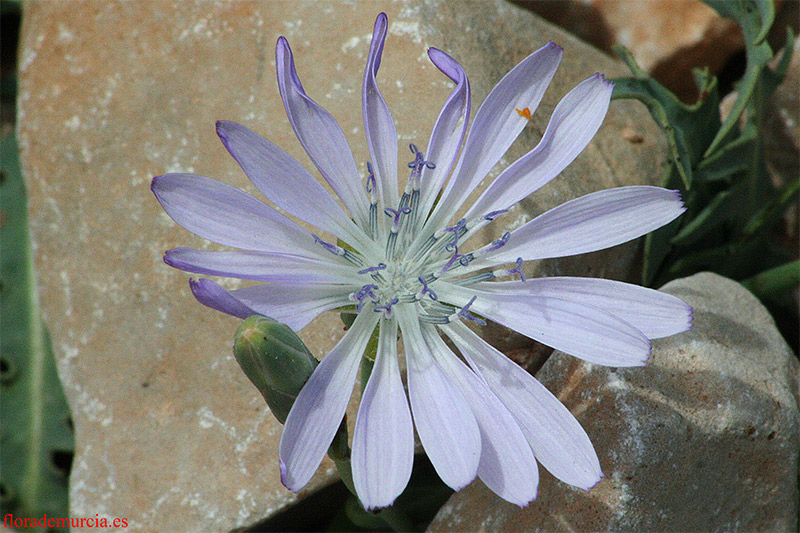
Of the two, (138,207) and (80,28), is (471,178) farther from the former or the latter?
(80,28)

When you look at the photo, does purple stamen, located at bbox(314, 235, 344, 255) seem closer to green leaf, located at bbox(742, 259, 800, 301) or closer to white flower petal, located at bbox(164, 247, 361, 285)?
white flower petal, located at bbox(164, 247, 361, 285)

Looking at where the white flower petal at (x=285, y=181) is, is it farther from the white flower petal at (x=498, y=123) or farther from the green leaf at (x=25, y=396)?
the green leaf at (x=25, y=396)

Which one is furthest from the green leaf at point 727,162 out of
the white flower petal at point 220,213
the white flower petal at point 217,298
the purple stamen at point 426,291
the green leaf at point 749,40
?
the white flower petal at point 217,298

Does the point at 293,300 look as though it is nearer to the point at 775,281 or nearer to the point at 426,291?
the point at 426,291

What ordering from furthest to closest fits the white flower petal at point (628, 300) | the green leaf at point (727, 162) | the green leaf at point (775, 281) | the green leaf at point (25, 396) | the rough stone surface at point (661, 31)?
the rough stone surface at point (661, 31), the green leaf at point (25, 396), the green leaf at point (775, 281), the green leaf at point (727, 162), the white flower petal at point (628, 300)

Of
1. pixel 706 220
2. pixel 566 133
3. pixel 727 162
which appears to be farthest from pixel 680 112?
pixel 566 133

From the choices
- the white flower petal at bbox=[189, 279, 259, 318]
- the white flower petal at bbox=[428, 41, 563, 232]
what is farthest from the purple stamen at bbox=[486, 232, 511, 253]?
the white flower petal at bbox=[189, 279, 259, 318]

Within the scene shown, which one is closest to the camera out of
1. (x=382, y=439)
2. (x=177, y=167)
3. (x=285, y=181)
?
(x=382, y=439)
